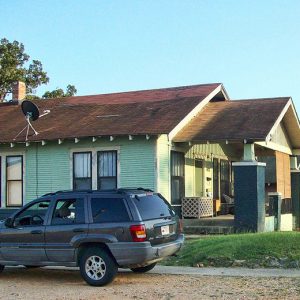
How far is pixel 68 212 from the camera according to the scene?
11.6m

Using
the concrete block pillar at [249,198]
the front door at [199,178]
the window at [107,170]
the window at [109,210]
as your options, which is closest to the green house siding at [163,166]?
the window at [107,170]

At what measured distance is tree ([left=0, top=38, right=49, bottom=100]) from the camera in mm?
42250

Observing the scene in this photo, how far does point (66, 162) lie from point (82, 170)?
660mm

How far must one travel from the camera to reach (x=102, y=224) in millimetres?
11070

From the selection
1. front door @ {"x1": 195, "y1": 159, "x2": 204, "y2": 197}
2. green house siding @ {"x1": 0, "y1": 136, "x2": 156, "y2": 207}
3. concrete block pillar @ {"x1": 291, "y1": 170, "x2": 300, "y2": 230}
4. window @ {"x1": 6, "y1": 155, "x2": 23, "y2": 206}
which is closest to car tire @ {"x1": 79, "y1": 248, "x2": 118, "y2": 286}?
green house siding @ {"x1": 0, "y1": 136, "x2": 156, "y2": 207}

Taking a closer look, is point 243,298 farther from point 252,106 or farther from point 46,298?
point 252,106

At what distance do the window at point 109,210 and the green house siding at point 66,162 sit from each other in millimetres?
8000

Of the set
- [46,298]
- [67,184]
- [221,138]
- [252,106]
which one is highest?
[252,106]

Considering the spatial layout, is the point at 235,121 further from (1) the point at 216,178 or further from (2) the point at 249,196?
(1) the point at 216,178

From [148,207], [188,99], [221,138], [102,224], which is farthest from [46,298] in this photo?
[188,99]

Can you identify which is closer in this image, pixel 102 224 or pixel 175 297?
pixel 175 297

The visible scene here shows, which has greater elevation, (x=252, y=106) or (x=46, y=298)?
(x=252, y=106)

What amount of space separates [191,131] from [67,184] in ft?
15.5

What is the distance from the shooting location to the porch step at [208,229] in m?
18.9
